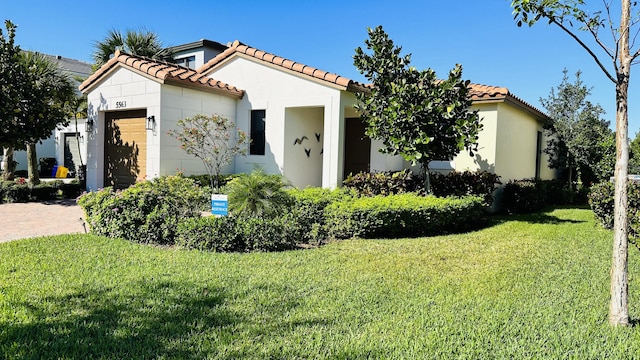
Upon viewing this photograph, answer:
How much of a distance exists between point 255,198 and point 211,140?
15.4 feet

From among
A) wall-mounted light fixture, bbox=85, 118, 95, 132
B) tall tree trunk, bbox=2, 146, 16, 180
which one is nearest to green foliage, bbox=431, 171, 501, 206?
wall-mounted light fixture, bbox=85, 118, 95, 132

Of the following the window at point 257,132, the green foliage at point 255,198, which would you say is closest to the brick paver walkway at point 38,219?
the green foliage at point 255,198

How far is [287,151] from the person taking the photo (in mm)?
12531

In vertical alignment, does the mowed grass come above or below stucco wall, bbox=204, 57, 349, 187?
below

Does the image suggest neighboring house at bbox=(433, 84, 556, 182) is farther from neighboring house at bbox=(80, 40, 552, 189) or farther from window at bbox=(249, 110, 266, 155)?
window at bbox=(249, 110, 266, 155)

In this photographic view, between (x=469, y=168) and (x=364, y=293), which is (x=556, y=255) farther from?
(x=469, y=168)

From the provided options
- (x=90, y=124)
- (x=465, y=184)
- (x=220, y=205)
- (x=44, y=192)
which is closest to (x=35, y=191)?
(x=44, y=192)

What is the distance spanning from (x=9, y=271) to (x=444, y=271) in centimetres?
593

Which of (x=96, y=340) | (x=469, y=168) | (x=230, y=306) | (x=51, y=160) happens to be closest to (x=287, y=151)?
(x=469, y=168)

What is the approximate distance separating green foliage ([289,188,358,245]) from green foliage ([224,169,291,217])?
1.34 ft

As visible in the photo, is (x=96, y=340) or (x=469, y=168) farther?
(x=469, y=168)

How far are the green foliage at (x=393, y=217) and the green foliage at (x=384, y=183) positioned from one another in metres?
1.71

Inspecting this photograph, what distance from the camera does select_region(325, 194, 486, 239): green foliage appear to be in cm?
809

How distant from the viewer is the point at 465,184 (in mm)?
11031
